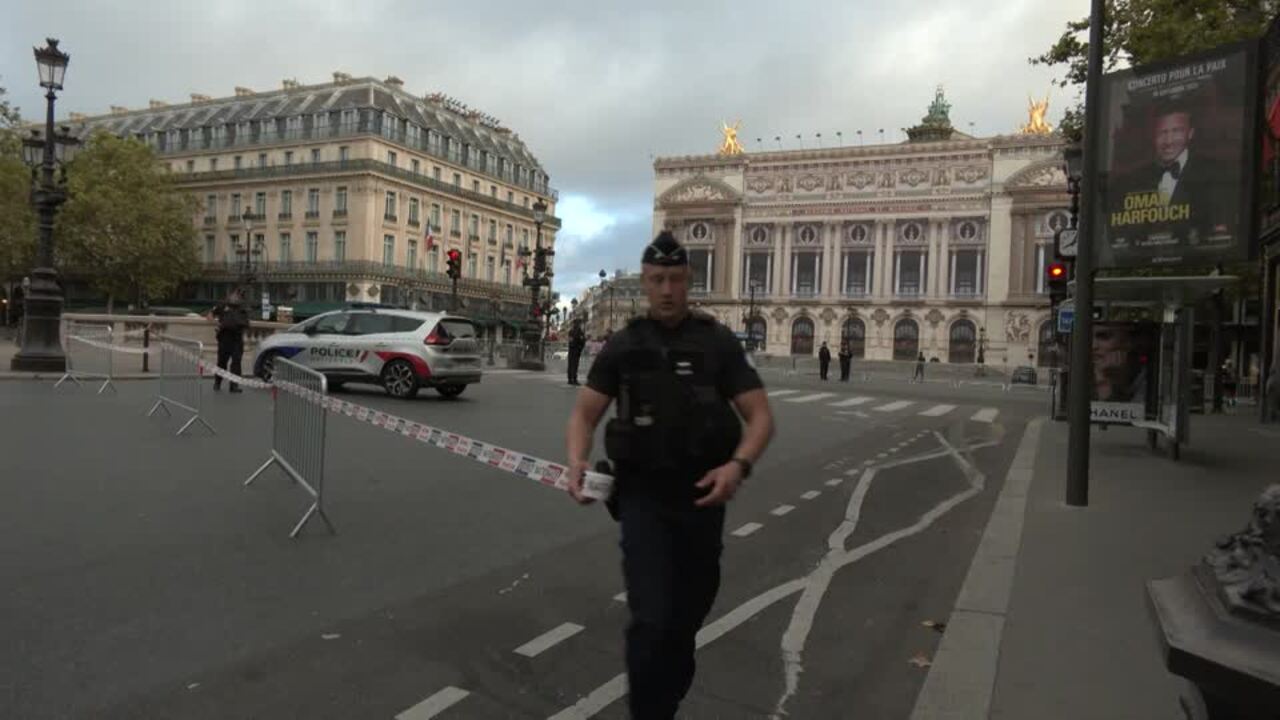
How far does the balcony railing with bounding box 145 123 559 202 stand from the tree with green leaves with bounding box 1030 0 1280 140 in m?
56.5

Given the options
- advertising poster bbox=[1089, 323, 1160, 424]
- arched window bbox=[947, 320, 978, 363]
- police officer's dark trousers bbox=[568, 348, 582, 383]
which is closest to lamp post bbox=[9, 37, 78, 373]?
police officer's dark trousers bbox=[568, 348, 582, 383]

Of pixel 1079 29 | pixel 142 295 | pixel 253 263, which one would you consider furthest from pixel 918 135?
pixel 1079 29

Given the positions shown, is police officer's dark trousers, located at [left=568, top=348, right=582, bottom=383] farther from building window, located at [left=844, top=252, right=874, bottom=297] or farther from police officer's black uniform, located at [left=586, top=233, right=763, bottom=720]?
building window, located at [left=844, top=252, right=874, bottom=297]

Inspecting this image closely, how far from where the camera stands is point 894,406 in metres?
22.8

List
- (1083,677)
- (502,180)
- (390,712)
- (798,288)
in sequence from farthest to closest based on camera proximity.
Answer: (798,288)
(502,180)
(1083,677)
(390,712)

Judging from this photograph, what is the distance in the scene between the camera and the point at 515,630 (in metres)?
4.52

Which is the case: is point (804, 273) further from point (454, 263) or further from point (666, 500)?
point (666, 500)

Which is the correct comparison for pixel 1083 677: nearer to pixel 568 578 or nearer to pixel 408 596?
pixel 568 578

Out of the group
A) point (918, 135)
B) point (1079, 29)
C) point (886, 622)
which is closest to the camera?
point (886, 622)

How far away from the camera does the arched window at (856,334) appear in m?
89.8

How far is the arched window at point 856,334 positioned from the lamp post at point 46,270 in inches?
3019

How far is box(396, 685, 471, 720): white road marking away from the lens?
11.4 feet

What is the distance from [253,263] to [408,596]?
7294 cm

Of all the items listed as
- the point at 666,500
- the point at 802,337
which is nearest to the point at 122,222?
the point at 802,337
